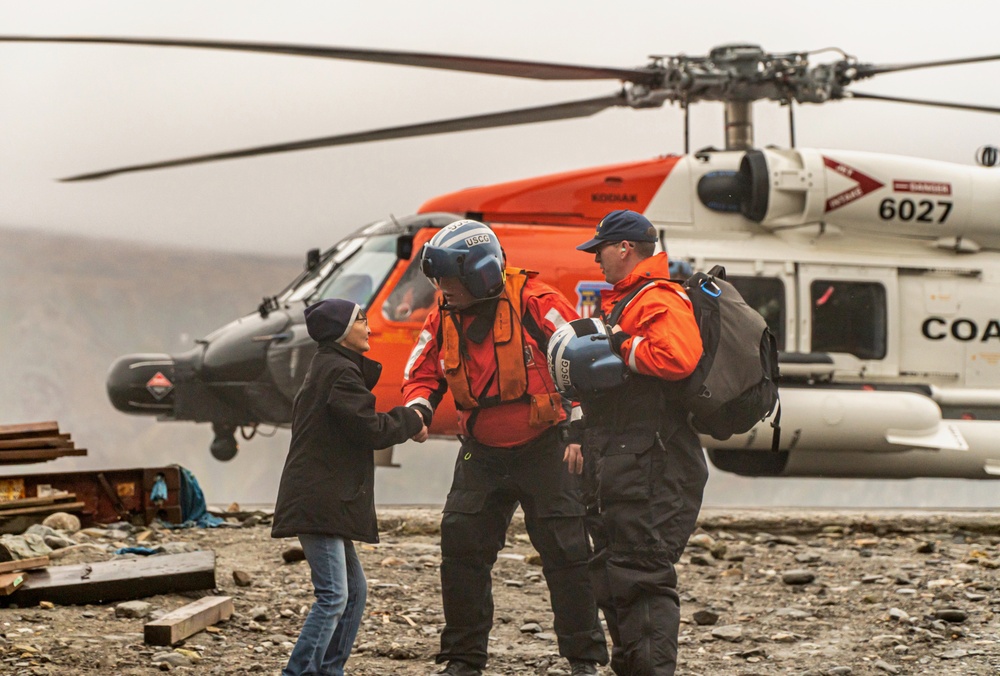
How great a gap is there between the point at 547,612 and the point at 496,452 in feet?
6.89

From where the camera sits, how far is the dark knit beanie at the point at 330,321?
13.6ft

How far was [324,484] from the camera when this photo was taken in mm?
4031

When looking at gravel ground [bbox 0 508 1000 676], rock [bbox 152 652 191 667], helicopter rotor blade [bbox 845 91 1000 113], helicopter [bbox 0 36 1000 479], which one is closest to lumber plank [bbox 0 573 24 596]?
gravel ground [bbox 0 508 1000 676]

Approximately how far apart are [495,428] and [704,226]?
236 inches

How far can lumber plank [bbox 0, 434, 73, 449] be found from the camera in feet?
25.8

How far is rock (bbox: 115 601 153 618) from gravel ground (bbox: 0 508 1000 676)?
0.7 inches

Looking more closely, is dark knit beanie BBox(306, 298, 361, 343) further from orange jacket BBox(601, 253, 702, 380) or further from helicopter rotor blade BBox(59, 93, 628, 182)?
helicopter rotor blade BBox(59, 93, 628, 182)

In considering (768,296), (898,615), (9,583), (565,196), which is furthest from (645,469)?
(768,296)

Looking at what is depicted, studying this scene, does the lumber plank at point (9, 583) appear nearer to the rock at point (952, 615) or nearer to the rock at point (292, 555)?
the rock at point (292, 555)

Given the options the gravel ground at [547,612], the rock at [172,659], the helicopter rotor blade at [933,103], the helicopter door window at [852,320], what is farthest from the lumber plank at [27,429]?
the helicopter rotor blade at [933,103]

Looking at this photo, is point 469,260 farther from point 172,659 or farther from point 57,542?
point 57,542

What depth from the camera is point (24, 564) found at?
593 centimetres

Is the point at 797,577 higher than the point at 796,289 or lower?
lower

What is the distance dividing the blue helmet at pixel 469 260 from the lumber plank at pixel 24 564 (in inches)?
118
